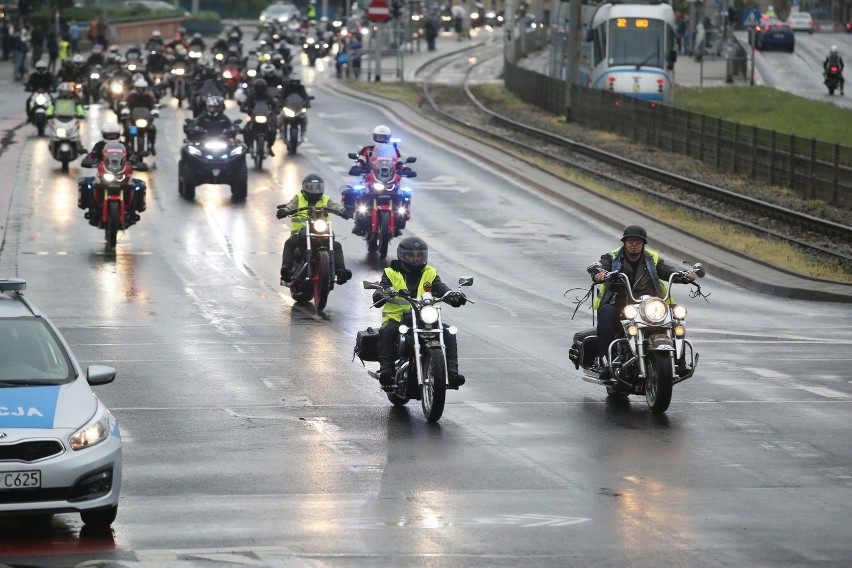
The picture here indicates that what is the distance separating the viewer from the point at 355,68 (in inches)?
3236

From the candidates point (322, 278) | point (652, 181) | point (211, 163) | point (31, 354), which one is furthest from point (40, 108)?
point (31, 354)

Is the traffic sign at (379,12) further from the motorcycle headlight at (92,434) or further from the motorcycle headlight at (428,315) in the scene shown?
the motorcycle headlight at (92,434)

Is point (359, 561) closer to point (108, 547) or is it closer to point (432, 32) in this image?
Result: point (108, 547)

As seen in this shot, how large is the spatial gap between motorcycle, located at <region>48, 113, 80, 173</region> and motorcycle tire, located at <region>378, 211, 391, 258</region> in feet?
48.4

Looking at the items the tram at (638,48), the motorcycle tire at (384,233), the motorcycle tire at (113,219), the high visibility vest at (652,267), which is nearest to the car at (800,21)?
the tram at (638,48)

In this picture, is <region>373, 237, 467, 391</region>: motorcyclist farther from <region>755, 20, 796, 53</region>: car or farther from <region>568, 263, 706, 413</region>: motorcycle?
<region>755, 20, 796, 53</region>: car

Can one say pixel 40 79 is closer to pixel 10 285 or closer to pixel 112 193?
pixel 112 193

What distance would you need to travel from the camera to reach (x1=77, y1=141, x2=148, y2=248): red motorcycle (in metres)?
29.4

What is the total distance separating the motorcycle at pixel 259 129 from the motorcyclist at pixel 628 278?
2729 centimetres

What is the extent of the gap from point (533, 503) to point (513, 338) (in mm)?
9361

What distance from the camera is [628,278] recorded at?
16406 millimetres

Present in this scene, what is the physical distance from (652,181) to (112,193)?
682 inches

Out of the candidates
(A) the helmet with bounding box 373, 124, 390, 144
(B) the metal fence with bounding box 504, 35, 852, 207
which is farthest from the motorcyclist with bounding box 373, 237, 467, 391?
(B) the metal fence with bounding box 504, 35, 852, 207

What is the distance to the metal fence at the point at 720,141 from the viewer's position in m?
38.5
